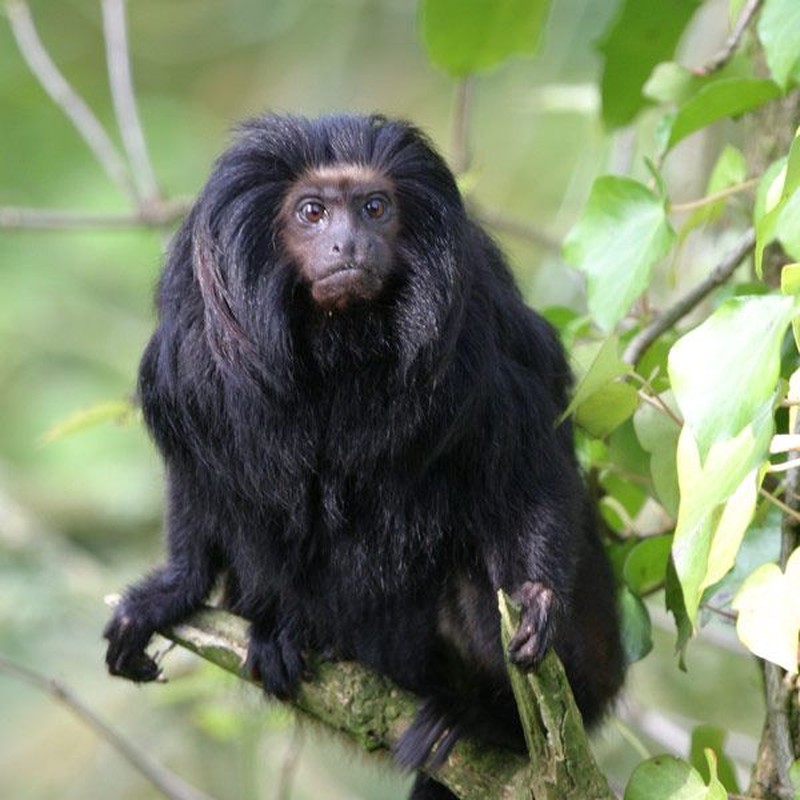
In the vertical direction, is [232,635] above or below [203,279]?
below

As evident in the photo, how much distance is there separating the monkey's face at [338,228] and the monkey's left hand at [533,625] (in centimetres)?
64

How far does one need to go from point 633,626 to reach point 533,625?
59cm

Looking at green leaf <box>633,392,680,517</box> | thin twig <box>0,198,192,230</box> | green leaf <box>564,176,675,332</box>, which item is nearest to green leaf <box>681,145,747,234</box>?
green leaf <box>564,176,675,332</box>

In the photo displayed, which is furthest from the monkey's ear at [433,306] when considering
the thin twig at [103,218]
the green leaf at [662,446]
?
the thin twig at [103,218]

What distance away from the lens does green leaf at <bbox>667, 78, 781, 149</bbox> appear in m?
3.18

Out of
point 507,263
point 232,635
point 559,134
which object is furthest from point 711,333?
point 559,134

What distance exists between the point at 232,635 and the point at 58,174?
6.28 m

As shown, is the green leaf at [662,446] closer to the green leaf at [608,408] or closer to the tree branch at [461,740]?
the green leaf at [608,408]

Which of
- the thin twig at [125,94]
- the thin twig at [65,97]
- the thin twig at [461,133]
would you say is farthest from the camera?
the thin twig at [125,94]

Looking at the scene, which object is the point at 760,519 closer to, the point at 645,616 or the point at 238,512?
the point at 645,616

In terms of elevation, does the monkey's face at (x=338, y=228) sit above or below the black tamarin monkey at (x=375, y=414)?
above

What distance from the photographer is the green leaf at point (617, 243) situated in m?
3.21

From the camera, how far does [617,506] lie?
3916mm

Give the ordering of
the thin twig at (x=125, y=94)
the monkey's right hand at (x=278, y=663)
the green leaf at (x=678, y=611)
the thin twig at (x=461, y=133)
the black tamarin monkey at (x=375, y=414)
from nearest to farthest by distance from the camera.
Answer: the green leaf at (x=678, y=611), the black tamarin monkey at (x=375, y=414), the monkey's right hand at (x=278, y=663), the thin twig at (x=461, y=133), the thin twig at (x=125, y=94)
